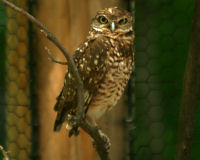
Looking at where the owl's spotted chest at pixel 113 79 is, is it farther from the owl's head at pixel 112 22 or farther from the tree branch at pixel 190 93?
the tree branch at pixel 190 93

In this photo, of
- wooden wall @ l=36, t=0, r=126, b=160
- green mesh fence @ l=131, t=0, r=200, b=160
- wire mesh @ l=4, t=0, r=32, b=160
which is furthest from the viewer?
green mesh fence @ l=131, t=0, r=200, b=160

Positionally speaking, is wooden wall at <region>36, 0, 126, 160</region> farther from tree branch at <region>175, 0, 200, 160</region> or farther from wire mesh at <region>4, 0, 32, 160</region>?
tree branch at <region>175, 0, 200, 160</region>

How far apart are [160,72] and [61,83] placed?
0.70 m

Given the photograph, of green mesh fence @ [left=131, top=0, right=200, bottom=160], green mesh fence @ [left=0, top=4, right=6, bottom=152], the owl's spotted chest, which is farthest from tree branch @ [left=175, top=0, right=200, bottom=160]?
green mesh fence @ [left=0, top=4, right=6, bottom=152]

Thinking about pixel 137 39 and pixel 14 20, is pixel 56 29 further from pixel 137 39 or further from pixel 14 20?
pixel 137 39

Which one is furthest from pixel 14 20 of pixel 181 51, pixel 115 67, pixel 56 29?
pixel 181 51

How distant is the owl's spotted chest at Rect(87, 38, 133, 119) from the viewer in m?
1.47

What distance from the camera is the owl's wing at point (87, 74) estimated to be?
1420 mm

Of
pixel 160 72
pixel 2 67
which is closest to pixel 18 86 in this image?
pixel 2 67

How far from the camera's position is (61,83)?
171cm

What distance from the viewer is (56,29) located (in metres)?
1.66

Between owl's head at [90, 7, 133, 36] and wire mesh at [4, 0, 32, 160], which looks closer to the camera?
owl's head at [90, 7, 133, 36]

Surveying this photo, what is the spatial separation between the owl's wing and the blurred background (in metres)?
0.25

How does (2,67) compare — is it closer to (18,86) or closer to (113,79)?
(18,86)
